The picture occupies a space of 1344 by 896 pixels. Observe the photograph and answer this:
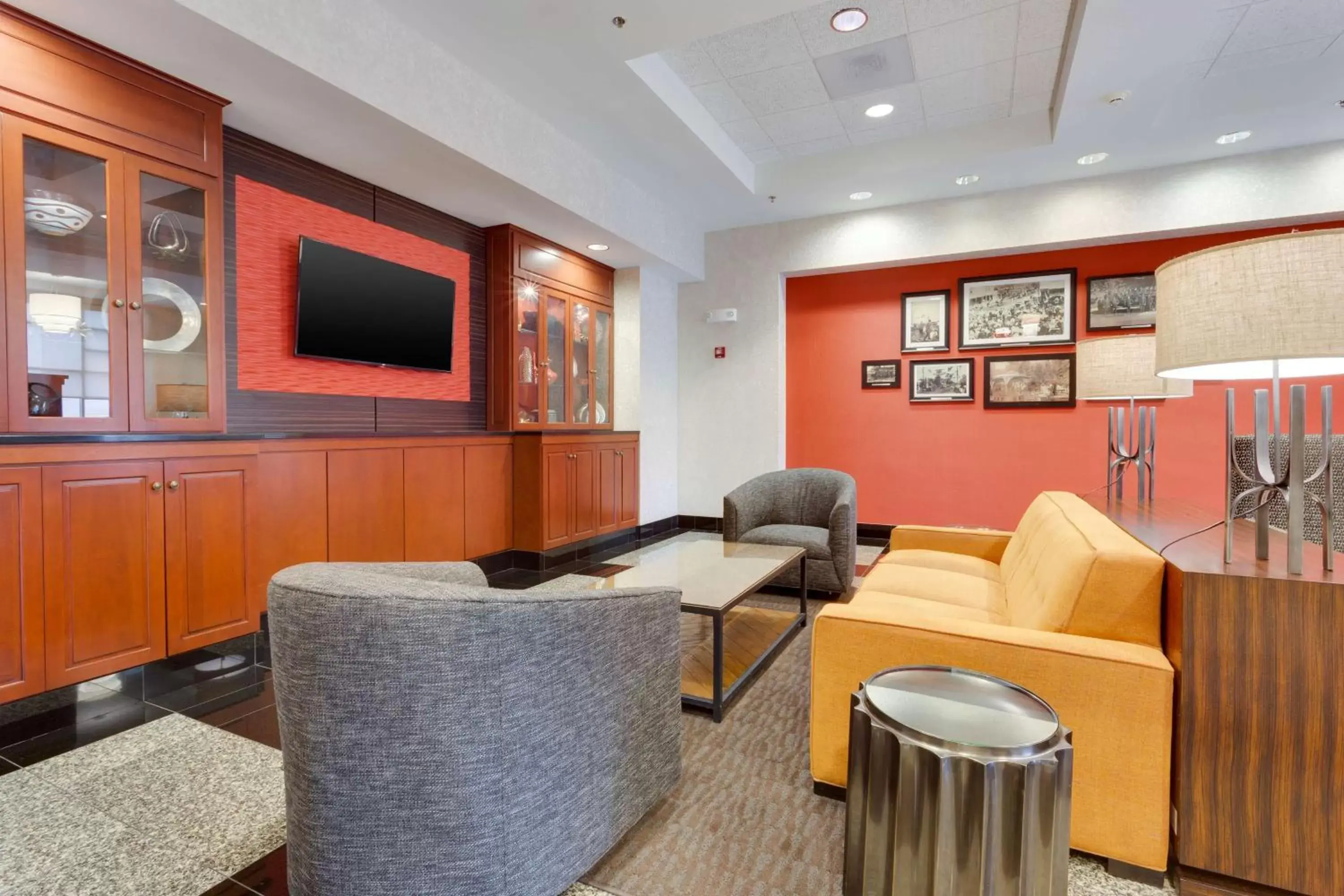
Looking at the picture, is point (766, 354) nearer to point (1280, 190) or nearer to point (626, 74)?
point (626, 74)

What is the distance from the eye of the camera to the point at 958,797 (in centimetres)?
111

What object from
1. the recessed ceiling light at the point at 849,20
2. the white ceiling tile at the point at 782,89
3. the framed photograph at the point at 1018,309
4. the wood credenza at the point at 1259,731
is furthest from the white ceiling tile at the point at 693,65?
the wood credenza at the point at 1259,731

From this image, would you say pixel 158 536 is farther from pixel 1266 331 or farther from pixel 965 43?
pixel 965 43

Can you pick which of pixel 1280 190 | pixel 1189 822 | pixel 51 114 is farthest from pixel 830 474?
pixel 51 114

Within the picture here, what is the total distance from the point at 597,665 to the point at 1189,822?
1.40 metres

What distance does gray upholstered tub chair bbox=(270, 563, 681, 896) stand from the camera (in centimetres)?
112

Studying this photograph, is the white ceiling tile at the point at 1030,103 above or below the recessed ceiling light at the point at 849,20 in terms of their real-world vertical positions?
above

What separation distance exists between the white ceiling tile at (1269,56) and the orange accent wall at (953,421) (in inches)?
63.2

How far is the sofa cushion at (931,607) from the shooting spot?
6.76 feet

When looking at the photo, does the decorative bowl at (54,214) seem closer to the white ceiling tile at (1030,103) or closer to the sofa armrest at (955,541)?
the sofa armrest at (955,541)

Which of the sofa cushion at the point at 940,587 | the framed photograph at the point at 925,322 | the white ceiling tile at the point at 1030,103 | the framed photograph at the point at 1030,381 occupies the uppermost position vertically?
the white ceiling tile at the point at 1030,103

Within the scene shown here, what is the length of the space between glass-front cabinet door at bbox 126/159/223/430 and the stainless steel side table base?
297cm

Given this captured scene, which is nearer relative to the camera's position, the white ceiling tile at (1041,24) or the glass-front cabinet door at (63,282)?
the glass-front cabinet door at (63,282)

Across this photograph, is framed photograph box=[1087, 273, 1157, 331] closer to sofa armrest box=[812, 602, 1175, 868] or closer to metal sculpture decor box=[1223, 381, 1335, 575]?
metal sculpture decor box=[1223, 381, 1335, 575]
